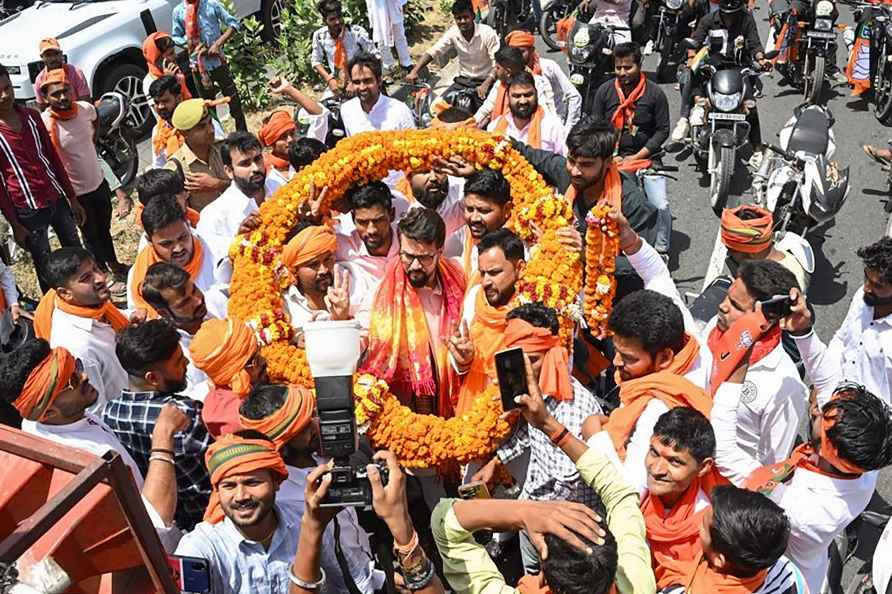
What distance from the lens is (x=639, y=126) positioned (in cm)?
719

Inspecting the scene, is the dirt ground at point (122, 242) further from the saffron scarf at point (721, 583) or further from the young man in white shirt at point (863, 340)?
the saffron scarf at point (721, 583)

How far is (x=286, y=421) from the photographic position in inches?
129

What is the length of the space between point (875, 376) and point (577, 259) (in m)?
1.67

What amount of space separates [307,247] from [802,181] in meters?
4.33

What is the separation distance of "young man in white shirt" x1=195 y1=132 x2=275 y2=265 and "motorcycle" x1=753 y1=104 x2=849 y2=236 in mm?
4024

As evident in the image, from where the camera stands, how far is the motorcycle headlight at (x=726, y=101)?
7.88 metres

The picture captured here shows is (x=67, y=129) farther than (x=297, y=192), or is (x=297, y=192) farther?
(x=67, y=129)

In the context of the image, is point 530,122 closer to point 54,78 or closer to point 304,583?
point 54,78

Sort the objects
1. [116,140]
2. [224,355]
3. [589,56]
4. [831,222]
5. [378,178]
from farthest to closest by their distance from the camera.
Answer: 1. [589,56]
2. [116,140]
3. [831,222]
4. [378,178]
5. [224,355]

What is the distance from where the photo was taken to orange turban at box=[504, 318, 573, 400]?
3.56m

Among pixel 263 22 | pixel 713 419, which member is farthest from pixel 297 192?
pixel 263 22

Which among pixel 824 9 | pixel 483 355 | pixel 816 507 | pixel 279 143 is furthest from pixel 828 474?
pixel 824 9

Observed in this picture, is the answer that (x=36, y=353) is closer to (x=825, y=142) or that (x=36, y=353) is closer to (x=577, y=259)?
(x=577, y=259)

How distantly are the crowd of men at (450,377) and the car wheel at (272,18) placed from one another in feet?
18.3
